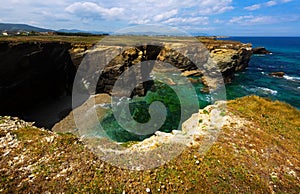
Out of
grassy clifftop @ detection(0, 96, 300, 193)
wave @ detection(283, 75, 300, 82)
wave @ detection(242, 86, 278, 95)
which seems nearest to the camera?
grassy clifftop @ detection(0, 96, 300, 193)

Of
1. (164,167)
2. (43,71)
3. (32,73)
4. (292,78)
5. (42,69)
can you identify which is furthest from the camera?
(292,78)

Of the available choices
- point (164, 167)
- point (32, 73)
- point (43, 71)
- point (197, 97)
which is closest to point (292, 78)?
point (197, 97)

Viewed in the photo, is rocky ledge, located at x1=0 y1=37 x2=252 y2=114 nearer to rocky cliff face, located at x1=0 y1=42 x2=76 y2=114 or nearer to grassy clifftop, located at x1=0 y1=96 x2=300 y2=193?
rocky cliff face, located at x1=0 y1=42 x2=76 y2=114

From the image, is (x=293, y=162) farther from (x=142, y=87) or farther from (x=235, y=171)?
(x=142, y=87)

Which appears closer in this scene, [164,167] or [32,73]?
[164,167]

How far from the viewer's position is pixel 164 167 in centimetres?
1033

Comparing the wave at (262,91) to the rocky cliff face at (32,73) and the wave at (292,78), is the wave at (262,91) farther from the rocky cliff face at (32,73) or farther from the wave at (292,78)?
the rocky cliff face at (32,73)

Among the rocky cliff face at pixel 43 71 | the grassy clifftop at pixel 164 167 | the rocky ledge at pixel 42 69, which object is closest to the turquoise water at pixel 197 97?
the rocky cliff face at pixel 43 71

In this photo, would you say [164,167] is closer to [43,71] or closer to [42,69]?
[42,69]

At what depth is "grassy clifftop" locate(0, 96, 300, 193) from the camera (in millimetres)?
9016

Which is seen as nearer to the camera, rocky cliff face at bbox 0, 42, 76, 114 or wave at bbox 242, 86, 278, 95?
rocky cliff face at bbox 0, 42, 76, 114

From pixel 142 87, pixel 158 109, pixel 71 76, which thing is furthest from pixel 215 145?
pixel 71 76

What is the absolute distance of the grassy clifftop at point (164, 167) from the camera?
9.02m

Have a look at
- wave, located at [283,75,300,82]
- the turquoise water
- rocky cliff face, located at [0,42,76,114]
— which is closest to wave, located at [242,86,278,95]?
the turquoise water
